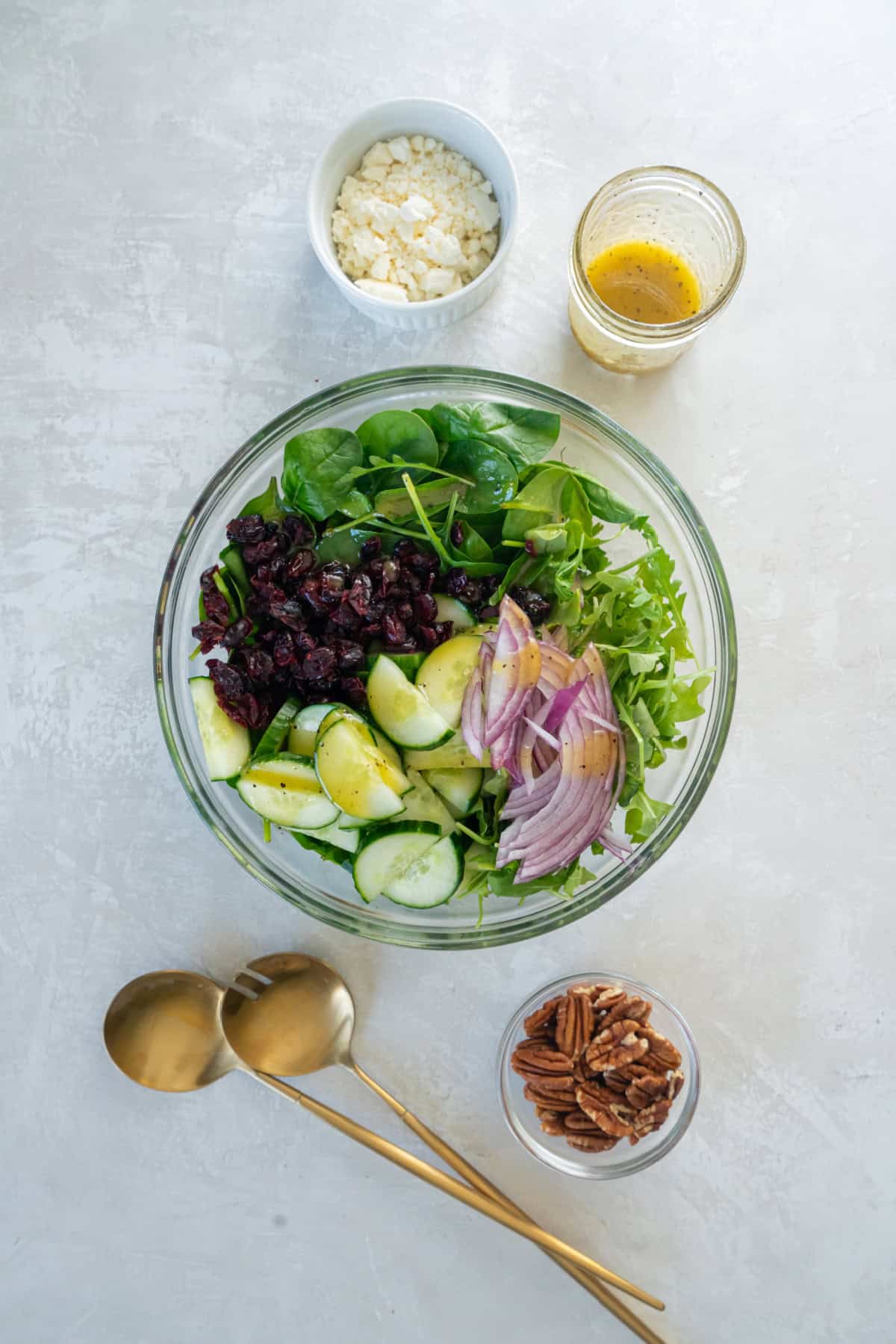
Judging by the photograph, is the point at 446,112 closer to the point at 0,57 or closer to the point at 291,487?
the point at 291,487

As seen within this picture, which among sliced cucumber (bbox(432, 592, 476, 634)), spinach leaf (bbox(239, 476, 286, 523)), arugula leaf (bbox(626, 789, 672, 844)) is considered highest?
spinach leaf (bbox(239, 476, 286, 523))

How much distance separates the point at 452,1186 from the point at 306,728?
918mm

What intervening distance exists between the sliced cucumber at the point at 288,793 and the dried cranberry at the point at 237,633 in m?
0.20

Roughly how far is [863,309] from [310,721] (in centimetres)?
133

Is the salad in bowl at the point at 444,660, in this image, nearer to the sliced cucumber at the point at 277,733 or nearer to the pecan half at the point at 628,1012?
the sliced cucumber at the point at 277,733

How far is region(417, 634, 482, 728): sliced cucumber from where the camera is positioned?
1.41m

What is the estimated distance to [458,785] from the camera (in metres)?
1.44

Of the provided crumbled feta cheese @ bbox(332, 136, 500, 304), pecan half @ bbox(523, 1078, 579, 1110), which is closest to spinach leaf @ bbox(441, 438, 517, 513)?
crumbled feta cheese @ bbox(332, 136, 500, 304)

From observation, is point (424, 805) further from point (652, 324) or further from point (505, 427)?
point (652, 324)

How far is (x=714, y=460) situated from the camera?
1.76 meters

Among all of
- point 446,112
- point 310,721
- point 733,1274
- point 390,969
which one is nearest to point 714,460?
point 446,112

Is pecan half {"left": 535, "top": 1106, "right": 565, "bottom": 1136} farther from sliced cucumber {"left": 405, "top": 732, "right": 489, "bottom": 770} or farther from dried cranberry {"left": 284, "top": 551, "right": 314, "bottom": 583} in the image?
dried cranberry {"left": 284, "top": 551, "right": 314, "bottom": 583}

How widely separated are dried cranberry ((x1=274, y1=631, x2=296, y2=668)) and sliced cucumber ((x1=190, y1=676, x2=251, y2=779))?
0.11 m

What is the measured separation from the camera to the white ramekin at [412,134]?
1609 millimetres
